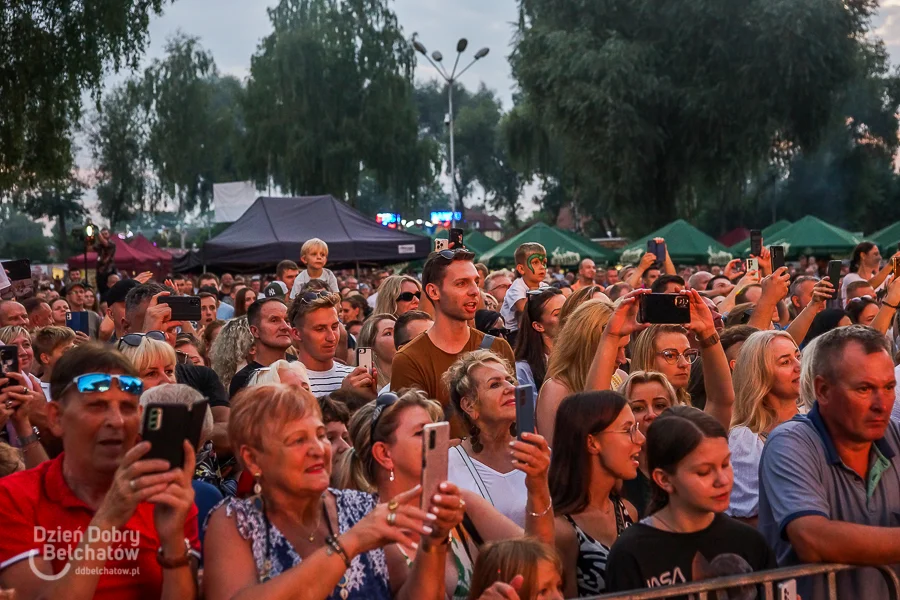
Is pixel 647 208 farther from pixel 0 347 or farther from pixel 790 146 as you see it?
pixel 0 347

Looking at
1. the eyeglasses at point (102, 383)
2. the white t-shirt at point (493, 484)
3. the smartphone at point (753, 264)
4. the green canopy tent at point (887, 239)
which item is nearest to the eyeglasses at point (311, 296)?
the white t-shirt at point (493, 484)

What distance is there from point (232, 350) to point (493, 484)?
11.3ft

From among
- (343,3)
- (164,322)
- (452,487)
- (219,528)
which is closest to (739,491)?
(452,487)

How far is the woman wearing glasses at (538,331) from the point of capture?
6938mm

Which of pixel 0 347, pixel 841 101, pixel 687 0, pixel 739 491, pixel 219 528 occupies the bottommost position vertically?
pixel 739 491

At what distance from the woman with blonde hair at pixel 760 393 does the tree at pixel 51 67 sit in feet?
58.1

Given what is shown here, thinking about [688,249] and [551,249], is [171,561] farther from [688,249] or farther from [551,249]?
[688,249]

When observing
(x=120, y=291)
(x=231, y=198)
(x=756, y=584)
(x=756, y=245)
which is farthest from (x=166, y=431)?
(x=231, y=198)

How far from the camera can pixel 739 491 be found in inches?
201

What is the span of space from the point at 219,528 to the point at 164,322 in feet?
13.0

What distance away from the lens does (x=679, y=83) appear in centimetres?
3684

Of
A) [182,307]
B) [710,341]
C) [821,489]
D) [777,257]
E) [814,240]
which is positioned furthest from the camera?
[814,240]

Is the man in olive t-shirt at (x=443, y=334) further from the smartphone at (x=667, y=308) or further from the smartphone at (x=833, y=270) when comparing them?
the smartphone at (x=833, y=270)

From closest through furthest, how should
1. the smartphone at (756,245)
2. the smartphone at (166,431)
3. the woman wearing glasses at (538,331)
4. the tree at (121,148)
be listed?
the smartphone at (166,431) < the woman wearing glasses at (538,331) < the smartphone at (756,245) < the tree at (121,148)
